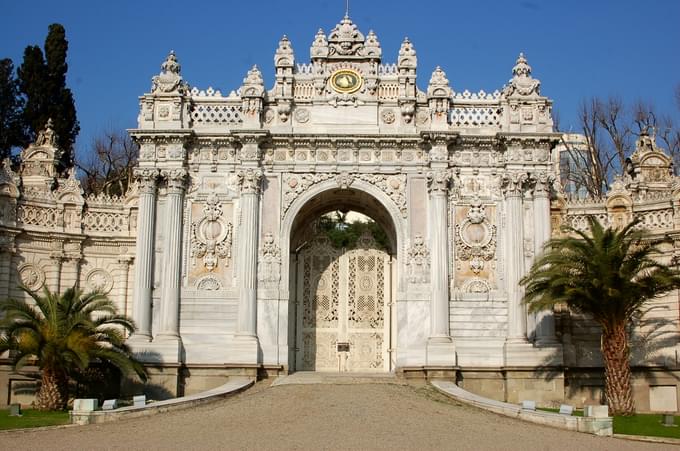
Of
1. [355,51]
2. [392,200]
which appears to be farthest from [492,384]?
[355,51]

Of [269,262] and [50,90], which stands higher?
[50,90]

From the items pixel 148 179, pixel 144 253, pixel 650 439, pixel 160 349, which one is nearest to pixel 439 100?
pixel 148 179

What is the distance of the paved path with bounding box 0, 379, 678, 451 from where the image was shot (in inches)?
733

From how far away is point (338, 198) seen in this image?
3153 cm

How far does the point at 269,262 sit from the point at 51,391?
772 centimetres

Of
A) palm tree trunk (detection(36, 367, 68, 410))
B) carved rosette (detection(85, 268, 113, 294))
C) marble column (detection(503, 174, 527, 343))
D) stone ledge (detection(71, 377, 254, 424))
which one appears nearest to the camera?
Answer: stone ledge (detection(71, 377, 254, 424))

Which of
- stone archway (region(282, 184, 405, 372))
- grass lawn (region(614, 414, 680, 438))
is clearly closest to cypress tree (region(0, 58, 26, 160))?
stone archway (region(282, 184, 405, 372))

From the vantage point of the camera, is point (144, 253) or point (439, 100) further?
point (439, 100)

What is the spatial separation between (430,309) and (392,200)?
3725 millimetres

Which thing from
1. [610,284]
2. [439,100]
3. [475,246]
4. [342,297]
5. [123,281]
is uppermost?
[439,100]

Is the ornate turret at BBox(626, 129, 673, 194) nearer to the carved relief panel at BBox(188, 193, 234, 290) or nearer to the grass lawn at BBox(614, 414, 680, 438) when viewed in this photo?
the grass lawn at BBox(614, 414, 680, 438)

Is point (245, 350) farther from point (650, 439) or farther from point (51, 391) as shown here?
point (650, 439)

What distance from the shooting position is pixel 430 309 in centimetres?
2931

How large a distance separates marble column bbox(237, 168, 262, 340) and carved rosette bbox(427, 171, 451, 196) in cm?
554
